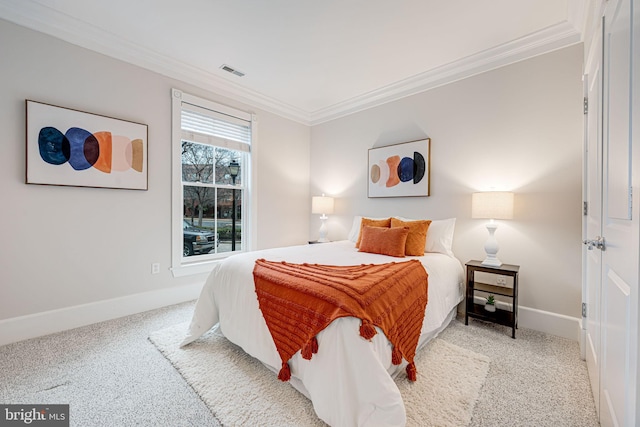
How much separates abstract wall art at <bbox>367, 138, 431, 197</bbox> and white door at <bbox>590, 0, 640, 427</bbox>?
5.96 feet

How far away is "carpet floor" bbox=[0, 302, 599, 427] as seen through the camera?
139cm

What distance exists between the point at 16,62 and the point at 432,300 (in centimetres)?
386

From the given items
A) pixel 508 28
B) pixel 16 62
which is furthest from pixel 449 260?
pixel 16 62

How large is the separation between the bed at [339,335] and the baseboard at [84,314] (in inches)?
43.1

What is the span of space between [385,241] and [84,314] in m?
2.96

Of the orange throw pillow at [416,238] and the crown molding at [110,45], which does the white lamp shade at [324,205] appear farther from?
the crown molding at [110,45]

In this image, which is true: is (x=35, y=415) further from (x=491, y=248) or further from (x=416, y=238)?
(x=491, y=248)

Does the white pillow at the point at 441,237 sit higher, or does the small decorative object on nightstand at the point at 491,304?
the white pillow at the point at 441,237

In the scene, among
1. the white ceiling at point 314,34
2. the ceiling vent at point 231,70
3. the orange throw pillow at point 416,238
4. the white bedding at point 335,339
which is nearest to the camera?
the white bedding at point 335,339

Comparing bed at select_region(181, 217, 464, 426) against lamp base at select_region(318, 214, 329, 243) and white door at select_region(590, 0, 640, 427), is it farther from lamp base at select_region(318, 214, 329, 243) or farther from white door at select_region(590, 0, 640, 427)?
lamp base at select_region(318, 214, 329, 243)

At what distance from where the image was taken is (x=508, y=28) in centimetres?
230

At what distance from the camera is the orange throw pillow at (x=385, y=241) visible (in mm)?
2561

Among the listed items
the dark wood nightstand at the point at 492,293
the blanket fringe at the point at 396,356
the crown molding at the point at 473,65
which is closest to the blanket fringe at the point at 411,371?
the blanket fringe at the point at 396,356

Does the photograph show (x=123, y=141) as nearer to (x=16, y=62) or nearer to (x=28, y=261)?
(x=16, y=62)
